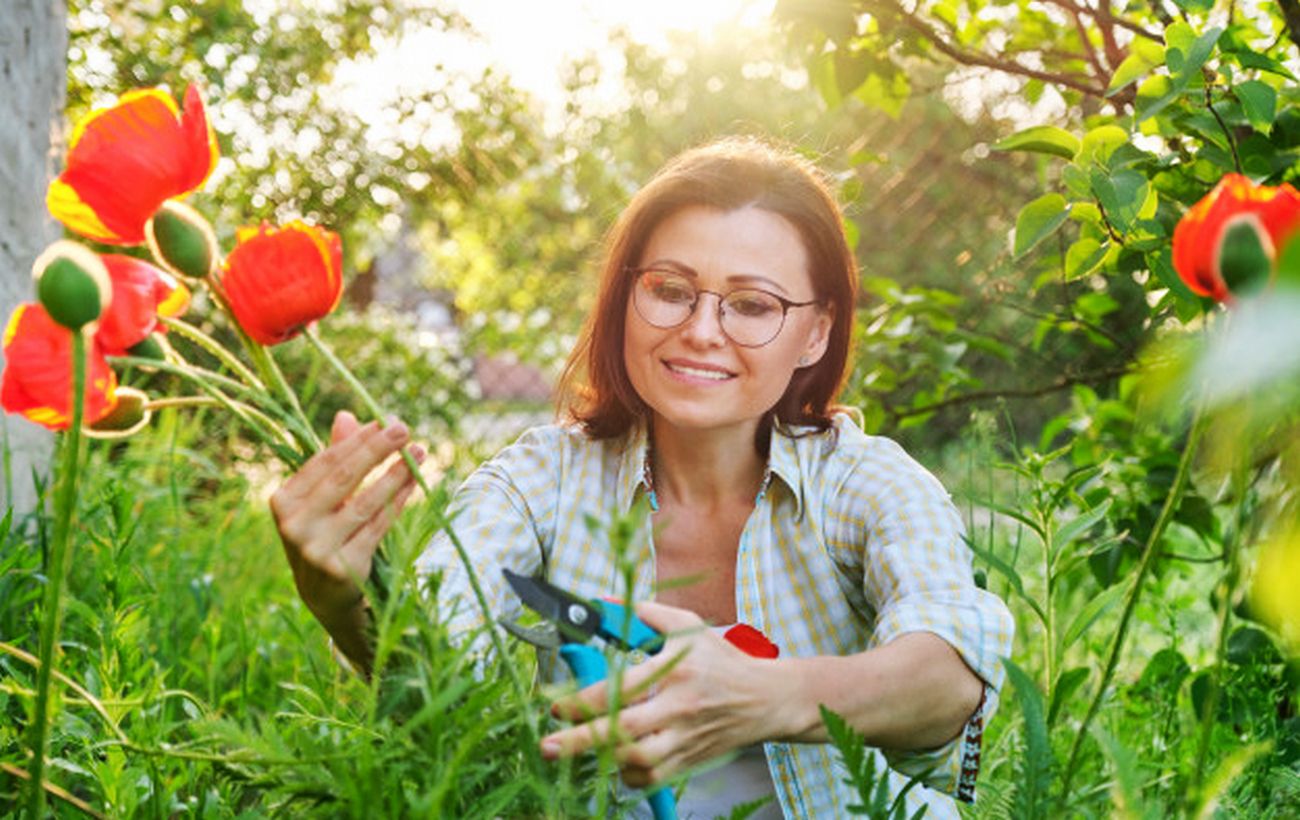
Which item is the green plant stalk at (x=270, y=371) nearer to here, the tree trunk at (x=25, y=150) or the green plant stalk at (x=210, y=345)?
the green plant stalk at (x=210, y=345)

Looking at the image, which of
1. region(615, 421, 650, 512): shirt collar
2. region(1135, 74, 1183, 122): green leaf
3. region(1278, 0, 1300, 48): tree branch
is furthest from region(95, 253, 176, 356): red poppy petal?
region(1278, 0, 1300, 48): tree branch

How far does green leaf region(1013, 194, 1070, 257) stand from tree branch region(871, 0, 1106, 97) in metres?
0.54

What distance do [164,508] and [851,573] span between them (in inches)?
70.7

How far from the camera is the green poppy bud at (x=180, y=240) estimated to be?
0.71 meters

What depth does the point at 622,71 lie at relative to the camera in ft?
26.8

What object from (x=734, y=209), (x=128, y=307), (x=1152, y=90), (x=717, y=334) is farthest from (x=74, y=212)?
(x=1152, y=90)

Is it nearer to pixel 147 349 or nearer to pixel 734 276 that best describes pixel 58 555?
pixel 147 349

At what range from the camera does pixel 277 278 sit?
0.72m

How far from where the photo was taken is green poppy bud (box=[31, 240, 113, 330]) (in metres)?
0.60

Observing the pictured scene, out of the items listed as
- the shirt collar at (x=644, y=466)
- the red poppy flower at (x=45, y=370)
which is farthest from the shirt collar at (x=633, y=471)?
the red poppy flower at (x=45, y=370)

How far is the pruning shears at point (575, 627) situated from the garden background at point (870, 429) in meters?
0.06

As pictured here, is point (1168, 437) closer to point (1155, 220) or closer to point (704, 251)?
point (1155, 220)

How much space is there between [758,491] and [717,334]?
0.74 feet

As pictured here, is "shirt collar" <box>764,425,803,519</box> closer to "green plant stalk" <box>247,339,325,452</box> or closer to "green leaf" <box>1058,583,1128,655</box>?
"green leaf" <box>1058,583,1128,655</box>
